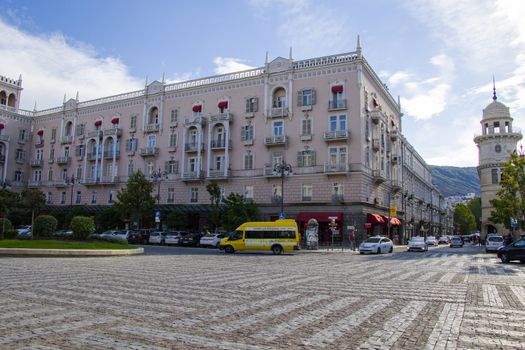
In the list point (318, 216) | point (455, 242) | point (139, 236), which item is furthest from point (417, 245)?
point (139, 236)

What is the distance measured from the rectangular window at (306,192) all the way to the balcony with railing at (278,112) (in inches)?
320

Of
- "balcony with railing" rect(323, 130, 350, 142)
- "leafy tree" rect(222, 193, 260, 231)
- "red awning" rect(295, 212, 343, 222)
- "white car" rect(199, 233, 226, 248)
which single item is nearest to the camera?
"white car" rect(199, 233, 226, 248)

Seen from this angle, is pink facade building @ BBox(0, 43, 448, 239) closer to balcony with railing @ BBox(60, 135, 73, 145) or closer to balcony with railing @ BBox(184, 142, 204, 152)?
balcony with railing @ BBox(184, 142, 204, 152)

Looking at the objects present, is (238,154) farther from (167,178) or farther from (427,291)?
(427,291)

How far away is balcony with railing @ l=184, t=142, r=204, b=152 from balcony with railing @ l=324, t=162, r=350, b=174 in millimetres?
15279

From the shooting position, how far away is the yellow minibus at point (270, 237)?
3162 cm

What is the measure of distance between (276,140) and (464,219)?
10207 cm

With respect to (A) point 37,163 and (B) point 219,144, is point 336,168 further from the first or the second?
(A) point 37,163

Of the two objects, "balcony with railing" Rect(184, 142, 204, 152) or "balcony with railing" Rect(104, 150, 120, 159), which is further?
"balcony with railing" Rect(104, 150, 120, 159)

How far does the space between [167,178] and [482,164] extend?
53.7 meters

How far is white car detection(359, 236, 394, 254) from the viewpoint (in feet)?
114

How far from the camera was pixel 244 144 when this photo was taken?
4944 centimetres

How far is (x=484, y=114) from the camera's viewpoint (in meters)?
Result: 77.1

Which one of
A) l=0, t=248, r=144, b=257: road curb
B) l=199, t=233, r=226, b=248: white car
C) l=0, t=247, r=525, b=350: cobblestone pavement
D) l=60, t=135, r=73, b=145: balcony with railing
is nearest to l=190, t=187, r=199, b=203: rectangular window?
l=199, t=233, r=226, b=248: white car
